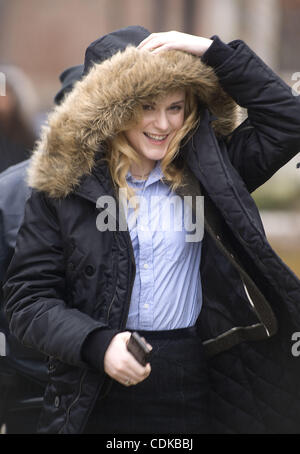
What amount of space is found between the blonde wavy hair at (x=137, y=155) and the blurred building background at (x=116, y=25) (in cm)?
921

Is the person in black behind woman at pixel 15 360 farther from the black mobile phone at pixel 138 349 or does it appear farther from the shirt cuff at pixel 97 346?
the black mobile phone at pixel 138 349

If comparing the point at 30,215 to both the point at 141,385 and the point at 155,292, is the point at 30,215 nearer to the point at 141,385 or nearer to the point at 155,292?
the point at 155,292

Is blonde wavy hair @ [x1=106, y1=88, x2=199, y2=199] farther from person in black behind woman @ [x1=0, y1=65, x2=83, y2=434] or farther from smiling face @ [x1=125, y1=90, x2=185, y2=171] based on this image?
person in black behind woman @ [x1=0, y1=65, x2=83, y2=434]

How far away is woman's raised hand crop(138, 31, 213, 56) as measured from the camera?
2.24 metres

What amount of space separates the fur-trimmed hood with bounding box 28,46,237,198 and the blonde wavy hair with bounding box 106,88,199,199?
40 mm

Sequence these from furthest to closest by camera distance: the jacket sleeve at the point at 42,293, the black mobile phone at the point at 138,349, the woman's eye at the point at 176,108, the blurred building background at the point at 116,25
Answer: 1. the blurred building background at the point at 116,25
2. the woman's eye at the point at 176,108
3. the jacket sleeve at the point at 42,293
4. the black mobile phone at the point at 138,349

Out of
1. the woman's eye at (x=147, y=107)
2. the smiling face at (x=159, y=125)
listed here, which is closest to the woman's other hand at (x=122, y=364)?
the smiling face at (x=159, y=125)

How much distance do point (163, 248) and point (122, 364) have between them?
1.47 ft

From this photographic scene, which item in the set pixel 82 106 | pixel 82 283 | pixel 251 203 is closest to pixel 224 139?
pixel 251 203

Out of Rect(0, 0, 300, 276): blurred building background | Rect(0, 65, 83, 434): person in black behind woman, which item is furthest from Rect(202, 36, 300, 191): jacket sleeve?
Rect(0, 0, 300, 276): blurred building background

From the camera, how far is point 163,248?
7.54 ft

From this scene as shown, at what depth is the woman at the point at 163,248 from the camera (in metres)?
2.20

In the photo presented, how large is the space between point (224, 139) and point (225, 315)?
594 millimetres

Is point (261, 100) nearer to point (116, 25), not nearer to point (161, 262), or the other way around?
point (161, 262)
